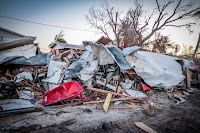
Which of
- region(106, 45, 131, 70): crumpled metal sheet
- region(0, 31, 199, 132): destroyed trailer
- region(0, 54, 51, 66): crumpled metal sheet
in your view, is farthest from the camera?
region(0, 54, 51, 66): crumpled metal sheet

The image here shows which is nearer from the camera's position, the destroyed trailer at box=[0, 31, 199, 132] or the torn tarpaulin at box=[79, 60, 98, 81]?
the destroyed trailer at box=[0, 31, 199, 132]

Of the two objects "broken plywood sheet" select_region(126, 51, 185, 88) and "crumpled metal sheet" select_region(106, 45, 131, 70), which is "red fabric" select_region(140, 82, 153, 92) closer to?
"broken plywood sheet" select_region(126, 51, 185, 88)

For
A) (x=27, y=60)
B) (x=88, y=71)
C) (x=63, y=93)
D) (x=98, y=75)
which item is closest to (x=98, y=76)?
(x=98, y=75)

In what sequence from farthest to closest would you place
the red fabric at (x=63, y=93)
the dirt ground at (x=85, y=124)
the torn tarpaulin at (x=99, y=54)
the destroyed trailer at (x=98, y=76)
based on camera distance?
Result: the torn tarpaulin at (x=99, y=54)
the destroyed trailer at (x=98, y=76)
the red fabric at (x=63, y=93)
the dirt ground at (x=85, y=124)

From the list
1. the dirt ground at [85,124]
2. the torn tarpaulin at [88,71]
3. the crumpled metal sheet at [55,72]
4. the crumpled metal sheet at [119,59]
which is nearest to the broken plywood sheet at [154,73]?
the crumpled metal sheet at [119,59]

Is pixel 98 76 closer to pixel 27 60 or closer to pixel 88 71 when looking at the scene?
pixel 88 71

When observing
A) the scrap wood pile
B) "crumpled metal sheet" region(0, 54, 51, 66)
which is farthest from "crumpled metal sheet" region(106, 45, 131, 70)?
"crumpled metal sheet" region(0, 54, 51, 66)

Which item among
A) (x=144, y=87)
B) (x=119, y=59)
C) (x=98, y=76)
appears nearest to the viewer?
(x=144, y=87)

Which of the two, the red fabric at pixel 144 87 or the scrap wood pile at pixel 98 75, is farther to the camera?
the red fabric at pixel 144 87

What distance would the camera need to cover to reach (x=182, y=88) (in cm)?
488

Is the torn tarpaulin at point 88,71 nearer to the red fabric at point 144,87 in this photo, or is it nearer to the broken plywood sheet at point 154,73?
the broken plywood sheet at point 154,73

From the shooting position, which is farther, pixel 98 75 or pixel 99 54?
pixel 99 54

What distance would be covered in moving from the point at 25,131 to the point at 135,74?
15.9 feet

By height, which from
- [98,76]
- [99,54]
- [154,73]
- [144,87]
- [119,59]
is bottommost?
[144,87]
